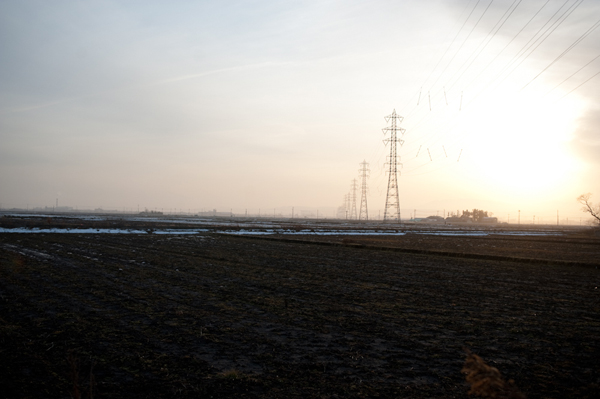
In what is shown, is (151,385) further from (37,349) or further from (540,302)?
(540,302)

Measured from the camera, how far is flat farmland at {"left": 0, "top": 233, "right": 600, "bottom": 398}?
222 inches

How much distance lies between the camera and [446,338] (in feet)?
26.2

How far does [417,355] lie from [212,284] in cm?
815

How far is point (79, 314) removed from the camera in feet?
29.8

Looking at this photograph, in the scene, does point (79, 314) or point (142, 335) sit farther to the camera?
point (79, 314)

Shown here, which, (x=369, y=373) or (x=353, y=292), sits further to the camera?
(x=353, y=292)

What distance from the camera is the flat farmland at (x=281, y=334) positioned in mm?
5629

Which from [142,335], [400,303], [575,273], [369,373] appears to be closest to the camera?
[369,373]

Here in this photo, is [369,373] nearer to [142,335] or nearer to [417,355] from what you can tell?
[417,355]

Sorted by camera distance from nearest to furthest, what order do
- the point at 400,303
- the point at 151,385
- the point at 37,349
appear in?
the point at 151,385, the point at 37,349, the point at 400,303

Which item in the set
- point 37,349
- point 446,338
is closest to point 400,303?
point 446,338

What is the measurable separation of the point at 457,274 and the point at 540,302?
238 inches

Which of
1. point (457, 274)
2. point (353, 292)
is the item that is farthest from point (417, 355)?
point (457, 274)

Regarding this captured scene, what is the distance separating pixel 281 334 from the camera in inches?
316
